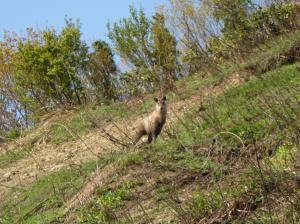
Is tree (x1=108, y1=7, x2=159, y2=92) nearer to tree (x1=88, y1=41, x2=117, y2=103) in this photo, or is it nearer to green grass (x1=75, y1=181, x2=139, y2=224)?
tree (x1=88, y1=41, x2=117, y2=103)

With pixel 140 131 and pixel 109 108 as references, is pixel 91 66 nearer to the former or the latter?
pixel 109 108

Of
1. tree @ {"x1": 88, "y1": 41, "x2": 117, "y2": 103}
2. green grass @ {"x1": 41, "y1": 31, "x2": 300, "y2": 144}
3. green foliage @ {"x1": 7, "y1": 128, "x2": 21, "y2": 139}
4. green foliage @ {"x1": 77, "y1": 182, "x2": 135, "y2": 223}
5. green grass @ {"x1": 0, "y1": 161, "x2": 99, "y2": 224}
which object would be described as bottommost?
green foliage @ {"x1": 77, "y1": 182, "x2": 135, "y2": 223}

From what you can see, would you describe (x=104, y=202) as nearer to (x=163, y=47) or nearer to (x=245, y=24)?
(x=245, y=24)

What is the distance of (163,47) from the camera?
23734 mm

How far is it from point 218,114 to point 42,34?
494 inches

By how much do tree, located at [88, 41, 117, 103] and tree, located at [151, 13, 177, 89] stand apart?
1747 mm

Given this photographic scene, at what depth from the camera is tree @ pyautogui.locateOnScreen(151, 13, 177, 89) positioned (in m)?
23.2

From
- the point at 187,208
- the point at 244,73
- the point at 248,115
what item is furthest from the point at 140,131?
the point at 187,208

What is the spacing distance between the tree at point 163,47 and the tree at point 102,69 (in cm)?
175

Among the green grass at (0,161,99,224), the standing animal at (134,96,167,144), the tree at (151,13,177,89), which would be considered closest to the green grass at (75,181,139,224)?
the green grass at (0,161,99,224)

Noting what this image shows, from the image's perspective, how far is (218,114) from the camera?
1303 cm

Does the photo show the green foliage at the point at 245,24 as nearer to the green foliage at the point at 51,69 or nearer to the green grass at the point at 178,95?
the green grass at the point at 178,95

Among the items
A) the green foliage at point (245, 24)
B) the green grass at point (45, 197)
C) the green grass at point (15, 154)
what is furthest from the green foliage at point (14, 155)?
the green foliage at point (245, 24)

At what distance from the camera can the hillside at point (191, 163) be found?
759cm
